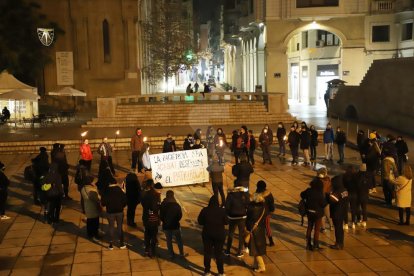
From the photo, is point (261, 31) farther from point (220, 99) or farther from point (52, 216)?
point (52, 216)

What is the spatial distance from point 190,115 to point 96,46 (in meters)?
16.8

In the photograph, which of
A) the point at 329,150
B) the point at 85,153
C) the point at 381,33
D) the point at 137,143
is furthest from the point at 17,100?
the point at 381,33

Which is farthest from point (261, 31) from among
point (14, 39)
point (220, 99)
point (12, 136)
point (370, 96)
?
point (12, 136)

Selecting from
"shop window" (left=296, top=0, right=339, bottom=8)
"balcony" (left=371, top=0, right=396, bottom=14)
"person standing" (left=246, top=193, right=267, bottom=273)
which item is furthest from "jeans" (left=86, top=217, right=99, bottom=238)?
"balcony" (left=371, top=0, right=396, bottom=14)

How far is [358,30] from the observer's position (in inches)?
1598

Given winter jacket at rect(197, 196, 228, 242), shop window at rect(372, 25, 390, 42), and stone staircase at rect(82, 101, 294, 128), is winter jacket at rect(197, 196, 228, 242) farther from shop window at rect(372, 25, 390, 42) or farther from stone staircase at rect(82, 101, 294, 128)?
shop window at rect(372, 25, 390, 42)

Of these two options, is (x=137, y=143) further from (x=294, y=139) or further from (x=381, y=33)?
(x=381, y=33)

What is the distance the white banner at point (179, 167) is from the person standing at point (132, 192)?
3.51 m

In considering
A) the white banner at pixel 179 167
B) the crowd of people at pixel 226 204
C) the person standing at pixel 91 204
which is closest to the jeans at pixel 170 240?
the crowd of people at pixel 226 204

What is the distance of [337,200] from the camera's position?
991 cm

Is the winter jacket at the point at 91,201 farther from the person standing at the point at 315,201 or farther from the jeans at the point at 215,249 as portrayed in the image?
the person standing at the point at 315,201

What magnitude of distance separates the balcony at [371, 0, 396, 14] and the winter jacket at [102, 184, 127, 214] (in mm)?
36894

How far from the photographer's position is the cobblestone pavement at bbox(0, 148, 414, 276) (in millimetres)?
9227

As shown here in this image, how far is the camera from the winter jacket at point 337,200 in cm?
991
